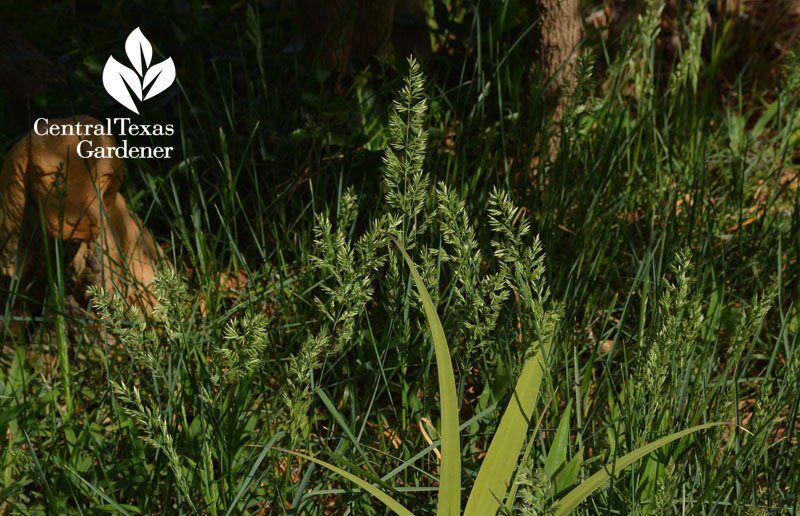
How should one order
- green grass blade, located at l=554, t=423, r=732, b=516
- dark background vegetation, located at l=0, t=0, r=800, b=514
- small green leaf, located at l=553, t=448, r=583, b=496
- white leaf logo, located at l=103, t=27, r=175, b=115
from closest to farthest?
green grass blade, located at l=554, t=423, r=732, b=516, small green leaf, located at l=553, t=448, r=583, b=496, dark background vegetation, located at l=0, t=0, r=800, b=514, white leaf logo, located at l=103, t=27, r=175, b=115

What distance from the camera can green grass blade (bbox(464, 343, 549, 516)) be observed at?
1060mm

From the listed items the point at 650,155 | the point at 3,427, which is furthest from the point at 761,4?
the point at 3,427

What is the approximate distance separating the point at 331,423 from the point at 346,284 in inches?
20.2

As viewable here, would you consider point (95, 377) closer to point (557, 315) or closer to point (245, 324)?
point (245, 324)

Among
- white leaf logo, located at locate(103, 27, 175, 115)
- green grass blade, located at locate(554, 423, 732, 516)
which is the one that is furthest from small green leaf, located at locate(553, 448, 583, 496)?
white leaf logo, located at locate(103, 27, 175, 115)

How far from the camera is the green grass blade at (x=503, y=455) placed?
1.06 meters

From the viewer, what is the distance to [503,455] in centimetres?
107

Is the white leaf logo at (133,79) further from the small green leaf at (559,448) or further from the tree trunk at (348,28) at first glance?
the small green leaf at (559,448)

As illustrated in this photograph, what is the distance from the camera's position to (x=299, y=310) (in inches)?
70.5

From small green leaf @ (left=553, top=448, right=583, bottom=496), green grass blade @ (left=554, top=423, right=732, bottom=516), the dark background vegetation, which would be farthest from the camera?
the dark background vegetation

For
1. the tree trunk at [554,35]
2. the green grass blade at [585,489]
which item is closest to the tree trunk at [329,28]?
the tree trunk at [554,35]

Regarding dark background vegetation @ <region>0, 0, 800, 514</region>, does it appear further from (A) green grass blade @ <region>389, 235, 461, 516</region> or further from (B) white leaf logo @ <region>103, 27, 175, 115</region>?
(A) green grass blade @ <region>389, 235, 461, 516</region>

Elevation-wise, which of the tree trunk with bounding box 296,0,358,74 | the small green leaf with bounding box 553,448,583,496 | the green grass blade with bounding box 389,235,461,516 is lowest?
the small green leaf with bounding box 553,448,583,496

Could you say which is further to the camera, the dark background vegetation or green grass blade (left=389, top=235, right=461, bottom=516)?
the dark background vegetation
